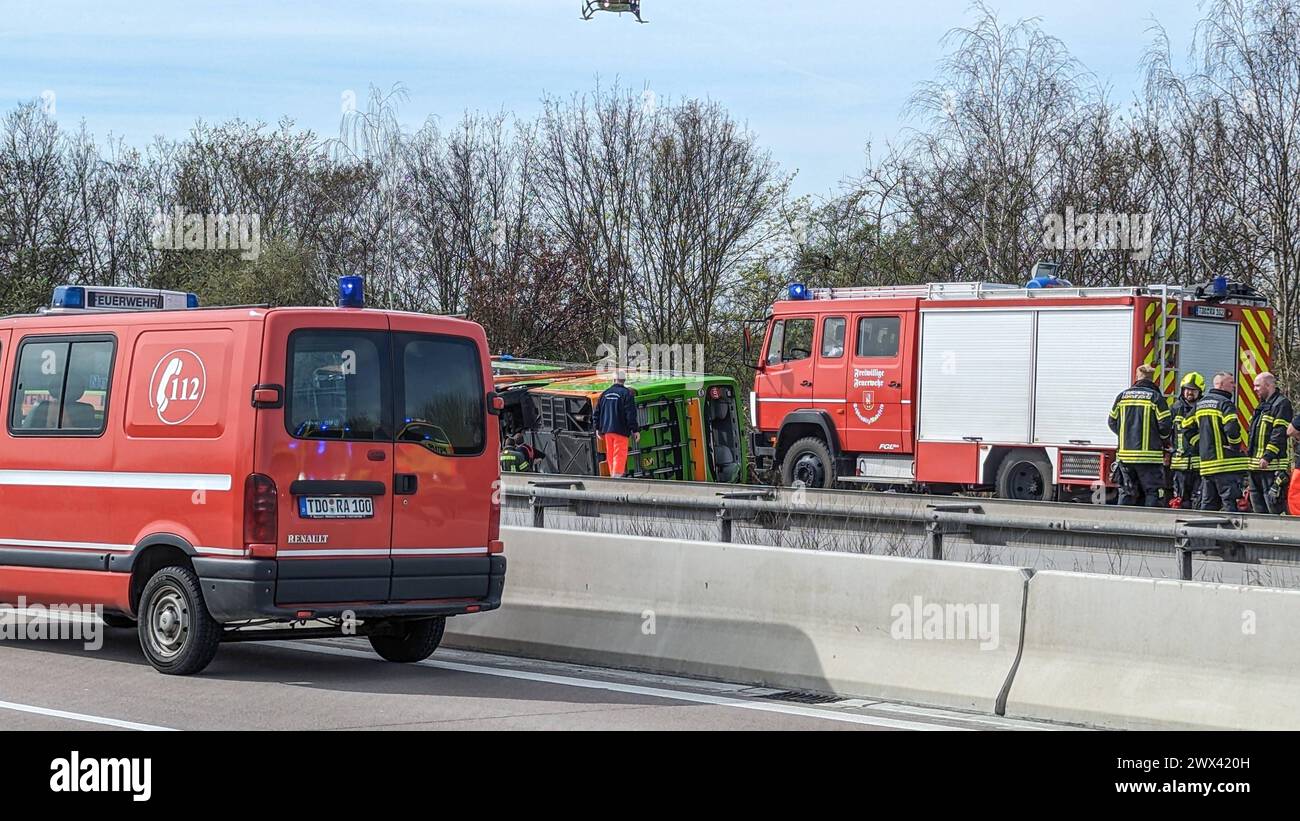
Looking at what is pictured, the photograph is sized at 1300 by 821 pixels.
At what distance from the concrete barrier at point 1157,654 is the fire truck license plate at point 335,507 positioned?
380 cm

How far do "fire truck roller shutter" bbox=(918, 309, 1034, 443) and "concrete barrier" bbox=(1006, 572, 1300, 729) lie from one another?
1252 centimetres

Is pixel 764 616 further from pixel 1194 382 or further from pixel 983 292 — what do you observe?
pixel 983 292

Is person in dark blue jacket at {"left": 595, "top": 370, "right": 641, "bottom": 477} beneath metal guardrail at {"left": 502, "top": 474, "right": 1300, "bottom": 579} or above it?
above

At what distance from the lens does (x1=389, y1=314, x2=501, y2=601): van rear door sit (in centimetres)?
946

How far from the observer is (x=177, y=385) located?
9414 millimetres

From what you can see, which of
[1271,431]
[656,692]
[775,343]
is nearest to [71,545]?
[656,692]

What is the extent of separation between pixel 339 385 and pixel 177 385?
992 mm

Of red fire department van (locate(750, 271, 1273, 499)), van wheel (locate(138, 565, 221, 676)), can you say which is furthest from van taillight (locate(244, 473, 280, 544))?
red fire department van (locate(750, 271, 1273, 499))

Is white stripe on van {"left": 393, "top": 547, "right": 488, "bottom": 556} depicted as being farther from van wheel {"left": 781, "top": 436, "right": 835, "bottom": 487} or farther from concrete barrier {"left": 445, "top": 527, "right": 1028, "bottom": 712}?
van wheel {"left": 781, "top": 436, "right": 835, "bottom": 487}

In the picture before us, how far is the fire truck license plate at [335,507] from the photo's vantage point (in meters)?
9.08

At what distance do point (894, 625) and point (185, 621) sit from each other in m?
4.10

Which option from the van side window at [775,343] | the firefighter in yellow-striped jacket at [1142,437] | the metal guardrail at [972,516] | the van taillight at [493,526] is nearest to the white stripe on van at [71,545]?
the van taillight at [493,526]

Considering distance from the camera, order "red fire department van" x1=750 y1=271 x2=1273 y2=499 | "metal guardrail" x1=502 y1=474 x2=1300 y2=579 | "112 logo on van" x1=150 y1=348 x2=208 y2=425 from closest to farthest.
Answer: "112 logo on van" x1=150 y1=348 x2=208 y2=425 < "metal guardrail" x1=502 y1=474 x2=1300 y2=579 < "red fire department van" x1=750 y1=271 x2=1273 y2=499
